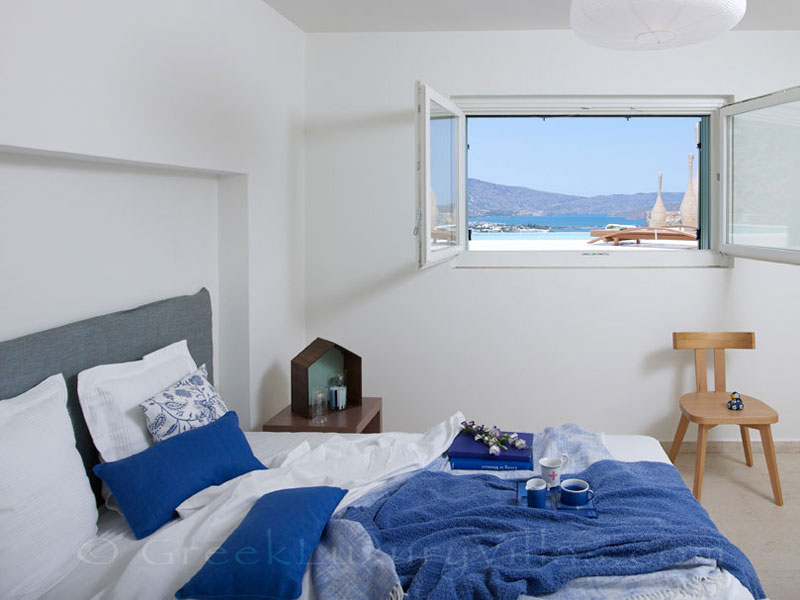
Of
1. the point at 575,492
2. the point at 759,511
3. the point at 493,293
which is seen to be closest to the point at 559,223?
the point at 493,293

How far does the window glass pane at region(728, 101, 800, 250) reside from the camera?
3.50 meters

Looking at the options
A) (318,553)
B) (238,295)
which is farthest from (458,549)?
(238,295)

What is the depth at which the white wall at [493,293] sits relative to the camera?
161 inches

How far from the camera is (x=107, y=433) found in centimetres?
226

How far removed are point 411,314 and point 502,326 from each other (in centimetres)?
54

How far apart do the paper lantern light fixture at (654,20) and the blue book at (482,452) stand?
1466 mm

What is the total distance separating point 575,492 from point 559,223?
254 centimetres

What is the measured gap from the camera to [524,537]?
1.98 meters

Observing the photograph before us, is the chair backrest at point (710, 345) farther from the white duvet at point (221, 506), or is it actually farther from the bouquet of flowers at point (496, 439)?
the white duvet at point (221, 506)

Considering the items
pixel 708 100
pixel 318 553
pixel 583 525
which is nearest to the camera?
pixel 318 553

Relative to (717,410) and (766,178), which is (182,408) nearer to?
(717,410)

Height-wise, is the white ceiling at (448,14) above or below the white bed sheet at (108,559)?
above

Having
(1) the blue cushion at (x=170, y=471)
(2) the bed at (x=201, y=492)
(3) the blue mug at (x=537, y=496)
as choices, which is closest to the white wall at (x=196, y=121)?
(2) the bed at (x=201, y=492)

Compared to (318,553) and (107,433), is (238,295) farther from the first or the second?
(318,553)
